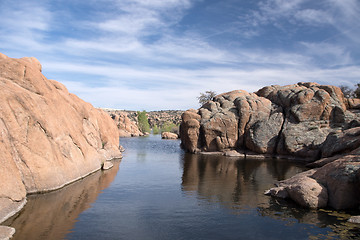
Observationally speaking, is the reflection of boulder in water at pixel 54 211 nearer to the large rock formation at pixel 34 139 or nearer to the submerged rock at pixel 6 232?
the submerged rock at pixel 6 232

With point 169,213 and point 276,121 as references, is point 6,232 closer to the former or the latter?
point 169,213

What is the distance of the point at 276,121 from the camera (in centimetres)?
4562

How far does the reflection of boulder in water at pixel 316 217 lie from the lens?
14.2 m

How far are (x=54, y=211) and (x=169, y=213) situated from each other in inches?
267

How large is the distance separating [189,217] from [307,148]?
3044cm

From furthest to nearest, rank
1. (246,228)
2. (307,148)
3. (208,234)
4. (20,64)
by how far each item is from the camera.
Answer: (307,148) < (20,64) < (246,228) < (208,234)

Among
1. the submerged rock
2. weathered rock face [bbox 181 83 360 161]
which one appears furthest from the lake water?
weathered rock face [bbox 181 83 360 161]

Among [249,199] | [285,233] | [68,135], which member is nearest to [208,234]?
[285,233]

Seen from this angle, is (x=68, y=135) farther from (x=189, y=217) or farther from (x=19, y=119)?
(x=189, y=217)

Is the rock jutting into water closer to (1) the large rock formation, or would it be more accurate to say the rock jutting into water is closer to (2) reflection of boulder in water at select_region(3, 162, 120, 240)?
(1) the large rock formation

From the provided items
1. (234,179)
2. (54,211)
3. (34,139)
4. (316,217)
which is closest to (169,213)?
(54,211)

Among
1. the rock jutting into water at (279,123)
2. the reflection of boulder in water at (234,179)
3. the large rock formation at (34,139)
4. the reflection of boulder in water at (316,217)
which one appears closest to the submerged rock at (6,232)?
the large rock formation at (34,139)

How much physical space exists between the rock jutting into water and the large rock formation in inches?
978

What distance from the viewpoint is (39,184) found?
18922 mm
